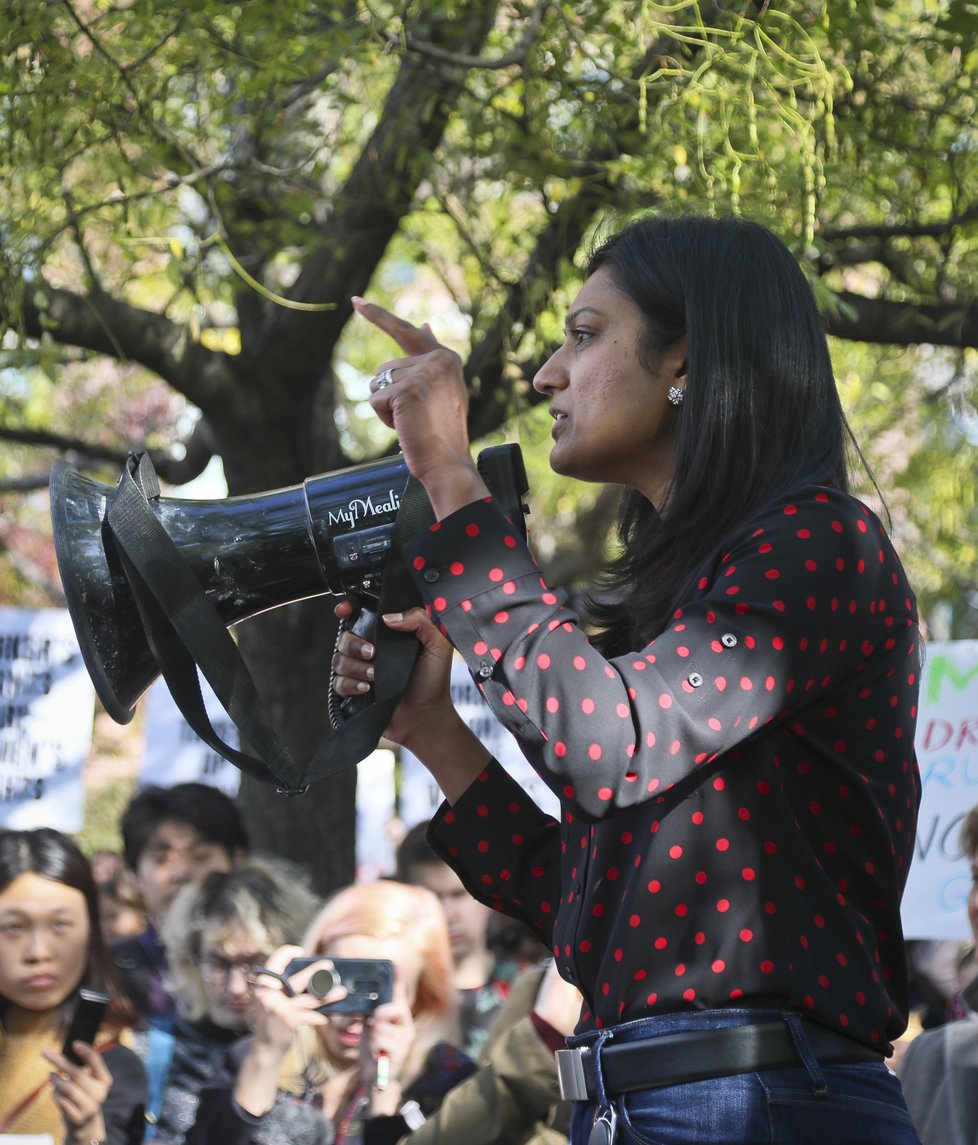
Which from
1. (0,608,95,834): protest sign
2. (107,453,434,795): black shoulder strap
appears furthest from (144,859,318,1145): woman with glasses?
(107,453,434,795): black shoulder strap

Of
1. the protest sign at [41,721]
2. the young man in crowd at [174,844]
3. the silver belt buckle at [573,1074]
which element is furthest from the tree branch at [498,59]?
the protest sign at [41,721]

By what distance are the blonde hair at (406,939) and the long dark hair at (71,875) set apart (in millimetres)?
551

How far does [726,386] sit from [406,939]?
2.45m

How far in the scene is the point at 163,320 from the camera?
5570mm

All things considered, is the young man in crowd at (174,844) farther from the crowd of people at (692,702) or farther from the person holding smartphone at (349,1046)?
the crowd of people at (692,702)

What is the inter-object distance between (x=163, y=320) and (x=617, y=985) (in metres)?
4.34

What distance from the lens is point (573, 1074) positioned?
67.3 inches

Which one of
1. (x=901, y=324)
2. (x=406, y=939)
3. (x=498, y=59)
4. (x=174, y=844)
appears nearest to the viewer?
(x=498, y=59)

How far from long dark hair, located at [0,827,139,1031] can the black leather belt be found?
2.80 m

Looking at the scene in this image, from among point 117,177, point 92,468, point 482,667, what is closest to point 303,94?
point 117,177

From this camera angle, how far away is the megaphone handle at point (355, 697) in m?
2.06

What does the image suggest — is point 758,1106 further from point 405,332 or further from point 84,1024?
point 84,1024

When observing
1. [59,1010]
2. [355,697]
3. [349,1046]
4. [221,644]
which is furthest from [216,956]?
[221,644]

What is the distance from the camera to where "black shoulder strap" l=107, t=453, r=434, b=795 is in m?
1.94
